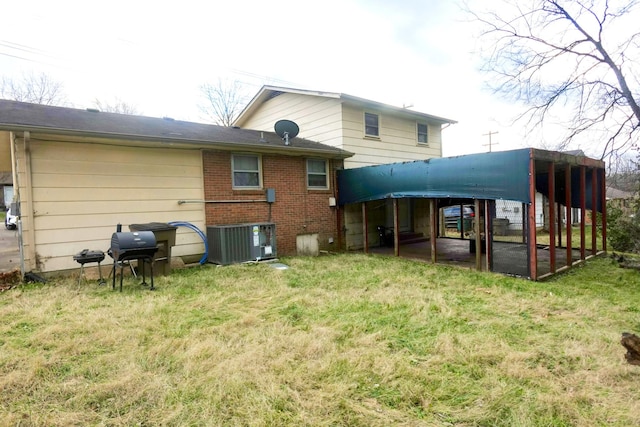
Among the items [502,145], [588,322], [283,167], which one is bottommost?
[588,322]

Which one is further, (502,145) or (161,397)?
(502,145)

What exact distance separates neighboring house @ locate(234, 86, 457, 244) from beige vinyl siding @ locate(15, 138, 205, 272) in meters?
4.83

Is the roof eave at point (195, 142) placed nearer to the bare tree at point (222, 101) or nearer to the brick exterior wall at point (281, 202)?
the brick exterior wall at point (281, 202)

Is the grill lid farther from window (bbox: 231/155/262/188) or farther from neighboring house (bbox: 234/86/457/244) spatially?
neighboring house (bbox: 234/86/457/244)

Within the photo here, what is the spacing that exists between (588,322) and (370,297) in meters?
2.83

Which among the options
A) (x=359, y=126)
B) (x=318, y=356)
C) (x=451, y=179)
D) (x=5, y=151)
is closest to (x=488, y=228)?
(x=451, y=179)

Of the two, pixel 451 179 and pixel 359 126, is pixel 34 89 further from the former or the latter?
pixel 451 179

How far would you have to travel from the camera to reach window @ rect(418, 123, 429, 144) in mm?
13828

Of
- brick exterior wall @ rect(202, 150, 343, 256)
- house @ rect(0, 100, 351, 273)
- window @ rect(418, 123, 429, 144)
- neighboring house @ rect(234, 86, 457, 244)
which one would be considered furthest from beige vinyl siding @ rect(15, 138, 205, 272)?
window @ rect(418, 123, 429, 144)

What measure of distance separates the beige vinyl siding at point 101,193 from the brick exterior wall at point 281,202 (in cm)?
36

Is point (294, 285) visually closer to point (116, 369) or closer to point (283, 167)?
point (116, 369)

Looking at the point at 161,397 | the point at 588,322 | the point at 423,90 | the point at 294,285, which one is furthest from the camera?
the point at 423,90

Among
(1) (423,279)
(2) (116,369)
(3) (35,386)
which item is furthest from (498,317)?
(3) (35,386)

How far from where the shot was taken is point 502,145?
27484 mm
